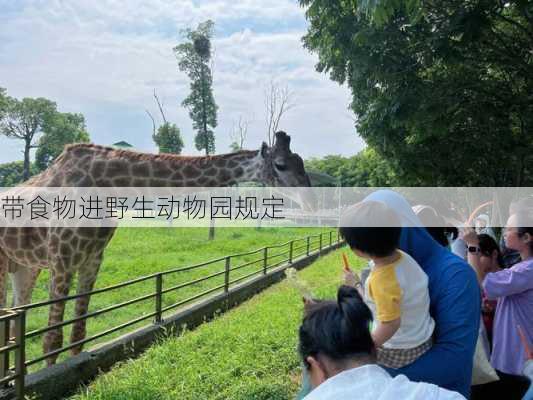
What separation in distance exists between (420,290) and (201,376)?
308 cm

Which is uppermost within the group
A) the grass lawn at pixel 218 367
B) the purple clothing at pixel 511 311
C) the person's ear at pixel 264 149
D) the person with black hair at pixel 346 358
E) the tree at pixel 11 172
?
the tree at pixel 11 172

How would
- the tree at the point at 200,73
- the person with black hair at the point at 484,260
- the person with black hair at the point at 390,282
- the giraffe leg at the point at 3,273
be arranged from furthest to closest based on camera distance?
the tree at the point at 200,73, the giraffe leg at the point at 3,273, the person with black hair at the point at 484,260, the person with black hair at the point at 390,282

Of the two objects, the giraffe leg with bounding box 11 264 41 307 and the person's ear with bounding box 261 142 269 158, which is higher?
the person's ear with bounding box 261 142 269 158

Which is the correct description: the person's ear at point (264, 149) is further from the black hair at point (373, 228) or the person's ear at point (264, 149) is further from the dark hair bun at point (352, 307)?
the dark hair bun at point (352, 307)

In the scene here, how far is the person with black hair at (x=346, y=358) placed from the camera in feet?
3.66

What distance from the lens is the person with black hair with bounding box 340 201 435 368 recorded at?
1.56 metres

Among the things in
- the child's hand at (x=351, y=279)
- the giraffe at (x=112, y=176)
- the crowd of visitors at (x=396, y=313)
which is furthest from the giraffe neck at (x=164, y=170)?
the crowd of visitors at (x=396, y=313)

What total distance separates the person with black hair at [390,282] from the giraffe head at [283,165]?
8.03 feet

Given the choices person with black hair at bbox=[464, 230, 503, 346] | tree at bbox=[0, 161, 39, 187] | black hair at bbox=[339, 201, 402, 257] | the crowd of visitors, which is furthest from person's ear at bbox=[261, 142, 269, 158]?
tree at bbox=[0, 161, 39, 187]

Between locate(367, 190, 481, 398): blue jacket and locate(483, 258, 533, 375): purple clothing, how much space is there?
114 cm

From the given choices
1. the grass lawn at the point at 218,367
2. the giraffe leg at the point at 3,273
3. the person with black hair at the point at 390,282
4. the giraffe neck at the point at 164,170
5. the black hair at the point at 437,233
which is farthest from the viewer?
the giraffe leg at the point at 3,273

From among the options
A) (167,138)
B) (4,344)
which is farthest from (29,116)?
(4,344)

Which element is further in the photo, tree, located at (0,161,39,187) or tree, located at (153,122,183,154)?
tree, located at (0,161,39,187)

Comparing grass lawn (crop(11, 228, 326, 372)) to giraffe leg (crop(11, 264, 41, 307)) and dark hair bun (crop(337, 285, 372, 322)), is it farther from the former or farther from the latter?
dark hair bun (crop(337, 285, 372, 322))
